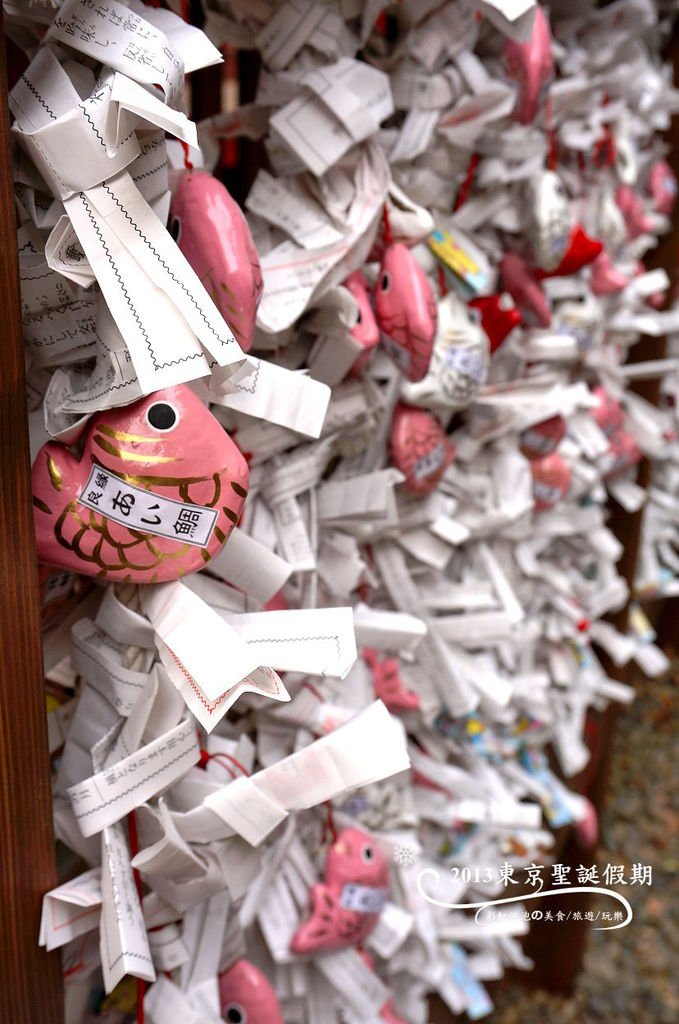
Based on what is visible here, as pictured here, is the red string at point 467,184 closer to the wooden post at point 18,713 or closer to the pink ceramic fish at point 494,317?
the pink ceramic fish at point 494,317

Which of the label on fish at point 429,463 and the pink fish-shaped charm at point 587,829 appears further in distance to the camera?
the pink fish-shaped charm at point 587,829

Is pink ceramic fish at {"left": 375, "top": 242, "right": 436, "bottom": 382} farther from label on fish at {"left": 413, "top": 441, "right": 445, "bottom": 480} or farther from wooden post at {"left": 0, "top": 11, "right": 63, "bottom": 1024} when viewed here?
wooden post at {"left": 0, "top": 11, "right": 63, "bottom": 1024}

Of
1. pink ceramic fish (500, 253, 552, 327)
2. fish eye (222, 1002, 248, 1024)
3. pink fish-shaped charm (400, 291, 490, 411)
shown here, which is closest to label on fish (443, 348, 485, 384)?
pink fish-shaped charm (400, 291, 490, 411)

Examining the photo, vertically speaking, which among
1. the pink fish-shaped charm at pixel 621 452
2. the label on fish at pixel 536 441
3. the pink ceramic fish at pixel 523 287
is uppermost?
the pink ceramic fish at pixel 523 287

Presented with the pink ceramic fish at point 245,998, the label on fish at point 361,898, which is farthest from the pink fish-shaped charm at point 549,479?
the pink ceramic fish at point 245,998

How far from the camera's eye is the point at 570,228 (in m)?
0.97

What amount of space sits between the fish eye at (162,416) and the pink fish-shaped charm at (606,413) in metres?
0.89

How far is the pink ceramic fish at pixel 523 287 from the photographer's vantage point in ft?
3.30

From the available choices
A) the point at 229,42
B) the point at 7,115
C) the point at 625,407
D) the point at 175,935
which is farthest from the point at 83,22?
the point at 625,407

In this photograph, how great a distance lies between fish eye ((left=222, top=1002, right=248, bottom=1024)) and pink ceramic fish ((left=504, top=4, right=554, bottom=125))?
0.79 metres

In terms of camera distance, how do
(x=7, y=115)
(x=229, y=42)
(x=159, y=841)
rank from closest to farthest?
(x=7, y=115) → (x=159, y=841) → (x=229, y=42)

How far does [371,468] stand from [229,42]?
35 centimetres

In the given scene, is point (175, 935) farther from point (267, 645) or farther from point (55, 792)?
point (267, 645)

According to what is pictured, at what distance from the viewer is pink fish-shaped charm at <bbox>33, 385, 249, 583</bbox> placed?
1.62 ft
